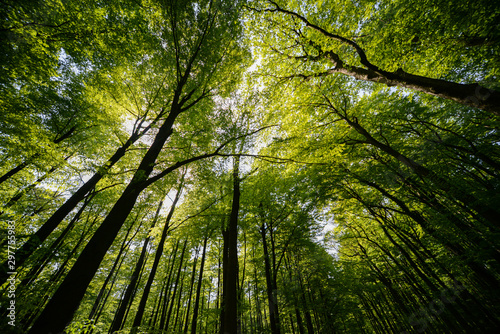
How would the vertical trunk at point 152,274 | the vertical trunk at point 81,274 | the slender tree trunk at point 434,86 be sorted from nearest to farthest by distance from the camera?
1. the vertical trunk at point 81,274
2. the slender tree trunk at point 434,86
3. the vertical trunk at point 152,274

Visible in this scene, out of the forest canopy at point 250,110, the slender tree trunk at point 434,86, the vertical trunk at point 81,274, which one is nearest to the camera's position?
the vertical trunk at point 81,274

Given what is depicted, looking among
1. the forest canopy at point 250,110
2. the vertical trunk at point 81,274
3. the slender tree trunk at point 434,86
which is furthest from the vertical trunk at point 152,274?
the slender tree trunk at point 434,86

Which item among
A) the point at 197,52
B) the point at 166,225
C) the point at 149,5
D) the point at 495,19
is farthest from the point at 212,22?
the point at 166,225

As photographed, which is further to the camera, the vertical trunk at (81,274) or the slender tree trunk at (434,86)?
the slender tree trunk at (434,86)

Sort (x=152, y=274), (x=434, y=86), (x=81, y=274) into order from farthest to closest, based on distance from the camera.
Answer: (x=152, y=274) → (x=434, y=86) → (x=81, y=274)

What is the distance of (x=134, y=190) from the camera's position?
3.73m

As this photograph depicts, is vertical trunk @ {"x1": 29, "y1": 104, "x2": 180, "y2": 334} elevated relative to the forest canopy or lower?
lower

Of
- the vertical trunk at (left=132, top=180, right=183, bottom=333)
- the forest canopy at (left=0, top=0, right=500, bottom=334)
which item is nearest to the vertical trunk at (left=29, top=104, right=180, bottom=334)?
the forest canopy at (left=0, top=0, right=500, bottom=334)

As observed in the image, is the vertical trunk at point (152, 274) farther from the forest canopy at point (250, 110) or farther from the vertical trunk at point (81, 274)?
the vertical trunk at point (81, 274)

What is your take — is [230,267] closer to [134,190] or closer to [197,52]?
[134,190]

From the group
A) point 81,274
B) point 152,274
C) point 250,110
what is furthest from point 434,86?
point 152,274

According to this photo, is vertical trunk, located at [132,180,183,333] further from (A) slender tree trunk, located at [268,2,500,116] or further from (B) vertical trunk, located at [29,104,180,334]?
(A) slender tree trunk, located at [268,2,500,116]

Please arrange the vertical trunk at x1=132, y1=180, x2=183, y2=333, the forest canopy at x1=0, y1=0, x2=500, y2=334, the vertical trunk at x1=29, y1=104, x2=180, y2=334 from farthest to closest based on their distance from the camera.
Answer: the vertical trunk at x1=132, y1=180, x2=183, y2=333 → the forest canopy at x1=0, y1=0, x2=500, y2=334 → the vertical trunk at x1=29, y1=104, x2=180, y2=334

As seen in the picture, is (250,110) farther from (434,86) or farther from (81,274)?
(81,274)
